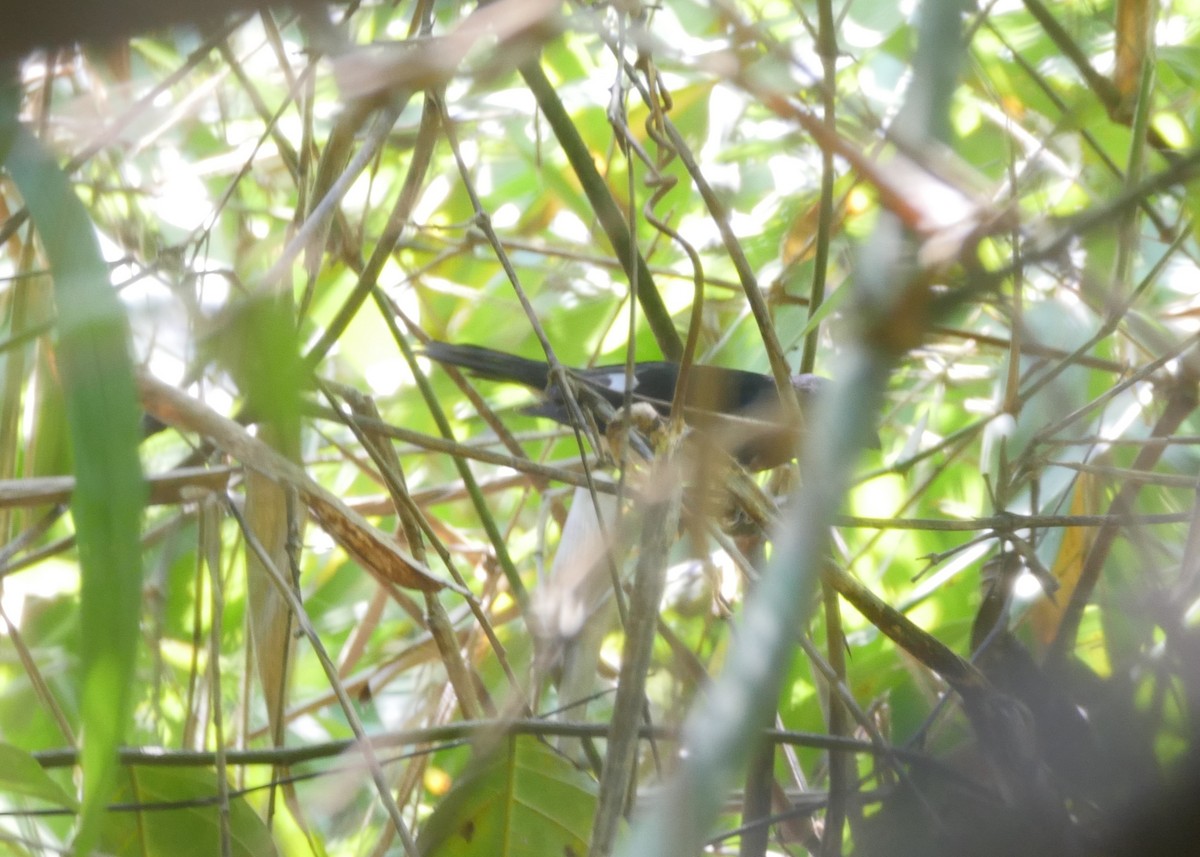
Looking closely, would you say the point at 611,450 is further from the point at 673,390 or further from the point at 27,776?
the point at 27,776

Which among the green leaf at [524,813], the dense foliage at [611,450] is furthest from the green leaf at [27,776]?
the green leaf at [524,813]

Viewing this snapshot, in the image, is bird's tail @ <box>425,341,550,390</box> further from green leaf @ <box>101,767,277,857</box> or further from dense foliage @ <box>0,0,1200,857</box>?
green leaf @ <box>101,767,277,857</box>

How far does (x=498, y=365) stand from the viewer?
2.13 metres

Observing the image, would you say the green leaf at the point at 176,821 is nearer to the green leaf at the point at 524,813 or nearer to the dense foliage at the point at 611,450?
the dense foliage at the point at 611,450

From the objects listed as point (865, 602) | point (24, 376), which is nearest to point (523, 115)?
point (24, 376)

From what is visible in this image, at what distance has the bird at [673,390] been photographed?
1.07 metres

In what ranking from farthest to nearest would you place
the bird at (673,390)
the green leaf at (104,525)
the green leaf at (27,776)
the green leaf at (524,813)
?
the bird at (673,390)
the green leaf at (524,813)
the green leaf at (27,776)
the green leaf at (104,525)

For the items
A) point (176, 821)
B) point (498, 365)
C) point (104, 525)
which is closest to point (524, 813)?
point (176, 821)

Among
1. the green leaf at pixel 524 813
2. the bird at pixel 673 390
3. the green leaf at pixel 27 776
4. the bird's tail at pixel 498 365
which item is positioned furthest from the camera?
the bird's tail at pixel 498 365

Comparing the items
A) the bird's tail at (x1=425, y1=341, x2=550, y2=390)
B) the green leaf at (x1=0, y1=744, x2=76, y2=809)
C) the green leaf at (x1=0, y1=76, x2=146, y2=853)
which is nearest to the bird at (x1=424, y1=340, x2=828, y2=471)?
the bird's tail at (x1=425, y1=341, x2=550, y2=390)

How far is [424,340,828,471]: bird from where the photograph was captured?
3.51 ft

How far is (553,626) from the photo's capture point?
773 mm

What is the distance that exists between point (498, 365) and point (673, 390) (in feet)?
2.61

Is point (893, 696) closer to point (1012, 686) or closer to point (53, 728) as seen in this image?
point (1012, 686)
